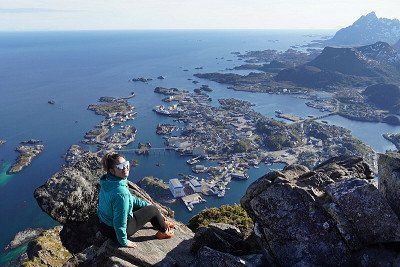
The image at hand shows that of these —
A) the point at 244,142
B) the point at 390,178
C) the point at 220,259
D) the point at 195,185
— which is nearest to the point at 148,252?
the point at 220,259

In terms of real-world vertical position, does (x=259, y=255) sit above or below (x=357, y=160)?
below

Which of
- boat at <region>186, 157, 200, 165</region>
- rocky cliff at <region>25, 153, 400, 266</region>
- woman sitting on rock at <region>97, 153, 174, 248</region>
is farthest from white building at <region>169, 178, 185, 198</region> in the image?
woman sitting on rock at <region>97, 153, 174, 248</region>

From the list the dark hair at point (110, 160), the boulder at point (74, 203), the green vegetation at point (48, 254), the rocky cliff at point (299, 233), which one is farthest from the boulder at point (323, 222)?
the green vegetation at point (48, 254)

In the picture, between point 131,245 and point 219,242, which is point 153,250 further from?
point 219,242

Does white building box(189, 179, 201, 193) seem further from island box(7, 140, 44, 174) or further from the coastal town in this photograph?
island box(7, 140, 44, 174)

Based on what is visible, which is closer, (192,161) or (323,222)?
(323,222)

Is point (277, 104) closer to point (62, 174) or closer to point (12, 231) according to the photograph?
point (12, 231)

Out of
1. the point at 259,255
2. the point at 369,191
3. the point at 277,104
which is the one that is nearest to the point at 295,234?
the point at 259,255
